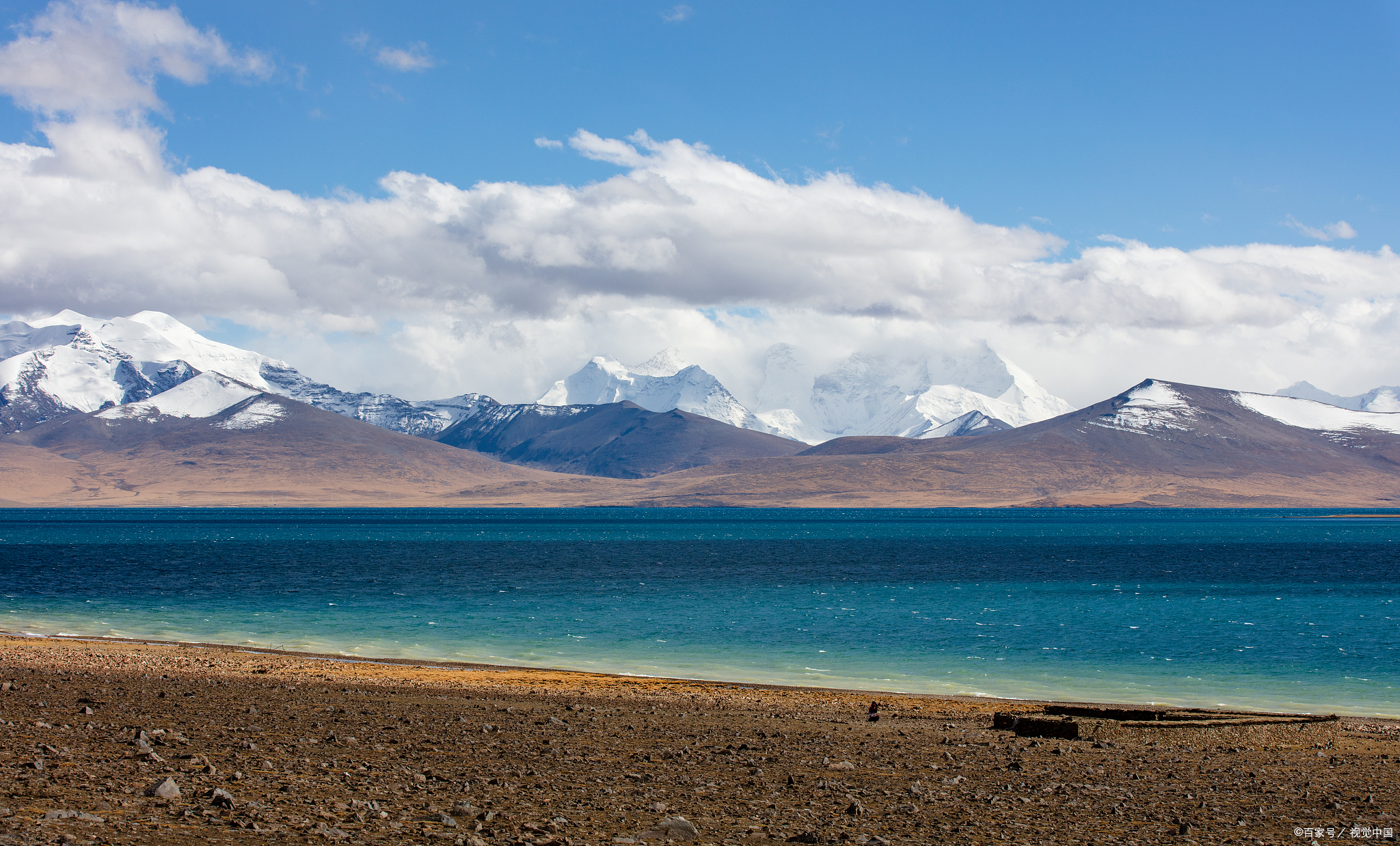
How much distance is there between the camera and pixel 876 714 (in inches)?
933

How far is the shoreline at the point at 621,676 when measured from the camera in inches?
1110

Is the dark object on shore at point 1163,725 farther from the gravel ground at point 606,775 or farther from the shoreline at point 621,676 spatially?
the shoreline at point 621,676

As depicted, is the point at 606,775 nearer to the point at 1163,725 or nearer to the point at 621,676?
the point at 1163,725

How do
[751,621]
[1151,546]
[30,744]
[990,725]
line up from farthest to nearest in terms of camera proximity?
[1151,546]
[751,621]
[990,725]
[30,744]

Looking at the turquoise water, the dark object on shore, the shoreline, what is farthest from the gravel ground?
the turquoise water

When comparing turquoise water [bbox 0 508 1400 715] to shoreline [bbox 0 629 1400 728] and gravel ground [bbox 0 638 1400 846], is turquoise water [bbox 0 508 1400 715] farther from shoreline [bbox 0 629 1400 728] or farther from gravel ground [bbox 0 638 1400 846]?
gravel ground [bbox 0 638 1400 846]

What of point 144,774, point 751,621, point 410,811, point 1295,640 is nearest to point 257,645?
point 751,621

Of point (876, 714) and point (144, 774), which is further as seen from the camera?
point (876, 714)

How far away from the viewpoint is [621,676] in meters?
33.5

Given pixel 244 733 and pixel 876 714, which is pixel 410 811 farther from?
pixel 876 714

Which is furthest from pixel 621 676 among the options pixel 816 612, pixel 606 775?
pixel 816 612

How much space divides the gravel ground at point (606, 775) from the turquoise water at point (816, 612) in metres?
10.9

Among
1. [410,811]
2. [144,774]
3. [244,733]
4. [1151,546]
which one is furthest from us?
[1151,546]

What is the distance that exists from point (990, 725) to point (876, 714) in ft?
7.86
